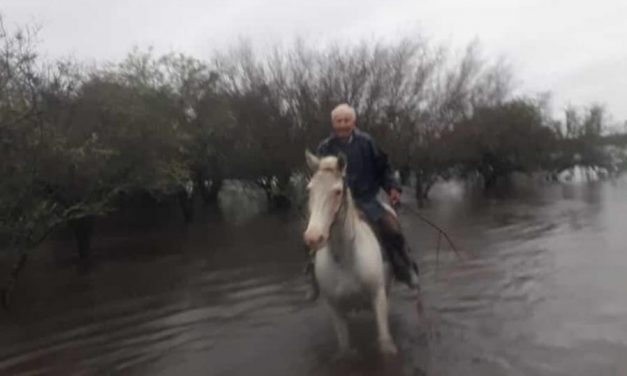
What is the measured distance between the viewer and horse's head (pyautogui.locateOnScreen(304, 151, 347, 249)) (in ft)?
19.9

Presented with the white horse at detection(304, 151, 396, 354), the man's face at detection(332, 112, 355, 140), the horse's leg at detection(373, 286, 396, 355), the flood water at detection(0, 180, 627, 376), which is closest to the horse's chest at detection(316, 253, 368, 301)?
the white horse at detection(304, 151, 396, 354)

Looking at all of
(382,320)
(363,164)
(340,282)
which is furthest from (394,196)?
(382,320)

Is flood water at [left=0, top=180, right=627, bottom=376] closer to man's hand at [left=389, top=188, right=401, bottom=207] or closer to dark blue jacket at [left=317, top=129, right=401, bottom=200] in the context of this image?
man's hand at [left=389, top=188, right=401, bottom=207]

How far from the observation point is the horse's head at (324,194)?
6064mm

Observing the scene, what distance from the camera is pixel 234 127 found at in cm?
3691

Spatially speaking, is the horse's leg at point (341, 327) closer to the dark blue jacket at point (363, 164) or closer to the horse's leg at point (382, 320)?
the horse's leg at point (382, 320)

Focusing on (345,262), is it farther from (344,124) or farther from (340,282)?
(344,124)

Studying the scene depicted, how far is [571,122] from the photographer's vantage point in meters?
60.1

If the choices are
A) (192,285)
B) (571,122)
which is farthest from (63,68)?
(571,122)

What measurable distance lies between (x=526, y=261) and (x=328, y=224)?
8413 mm

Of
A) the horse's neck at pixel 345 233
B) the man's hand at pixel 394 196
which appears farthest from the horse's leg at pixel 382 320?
the man's hand at pixel 394 196

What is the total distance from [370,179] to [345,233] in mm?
1098

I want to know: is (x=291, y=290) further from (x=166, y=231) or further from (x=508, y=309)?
(x=166, y=231)

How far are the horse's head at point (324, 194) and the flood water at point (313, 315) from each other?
167 cm
